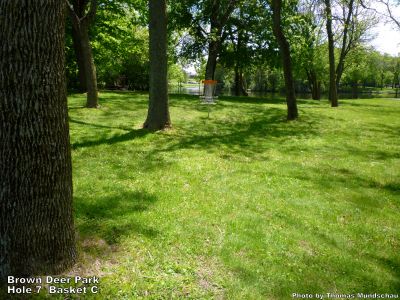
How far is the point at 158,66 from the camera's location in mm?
13547

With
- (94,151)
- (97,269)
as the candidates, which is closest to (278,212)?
(97,269)

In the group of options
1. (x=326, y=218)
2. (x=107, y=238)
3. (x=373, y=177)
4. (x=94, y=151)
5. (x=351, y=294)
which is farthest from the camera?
(x=94, y=151)

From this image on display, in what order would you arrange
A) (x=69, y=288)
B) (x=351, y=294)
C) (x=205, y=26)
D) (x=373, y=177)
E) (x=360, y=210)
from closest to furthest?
(x=69, y=288) → (x=351, y=294) → (x=360, y=210) → (x=373, y=177) → (x=205, y=26)

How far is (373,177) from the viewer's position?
999cm

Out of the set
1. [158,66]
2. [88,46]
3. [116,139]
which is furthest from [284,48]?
[116,139]

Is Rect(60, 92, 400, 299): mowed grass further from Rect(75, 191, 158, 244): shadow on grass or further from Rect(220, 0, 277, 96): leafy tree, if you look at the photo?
Rect(220, 0, 277, 96): leafy tree

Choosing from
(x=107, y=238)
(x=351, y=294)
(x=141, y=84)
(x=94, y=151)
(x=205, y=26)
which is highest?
(x=205, y=26)

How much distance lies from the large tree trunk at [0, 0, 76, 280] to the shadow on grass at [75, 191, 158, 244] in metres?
→ 1.33

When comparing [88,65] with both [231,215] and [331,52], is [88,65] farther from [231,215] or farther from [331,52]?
[331,52]

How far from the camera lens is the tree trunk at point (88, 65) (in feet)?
56.3

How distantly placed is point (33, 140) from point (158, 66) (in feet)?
32.6

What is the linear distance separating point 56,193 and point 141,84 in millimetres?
46656

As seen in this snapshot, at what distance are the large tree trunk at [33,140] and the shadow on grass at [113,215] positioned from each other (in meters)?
1.33

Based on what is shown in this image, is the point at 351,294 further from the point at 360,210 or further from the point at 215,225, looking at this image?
the point at 360,210
